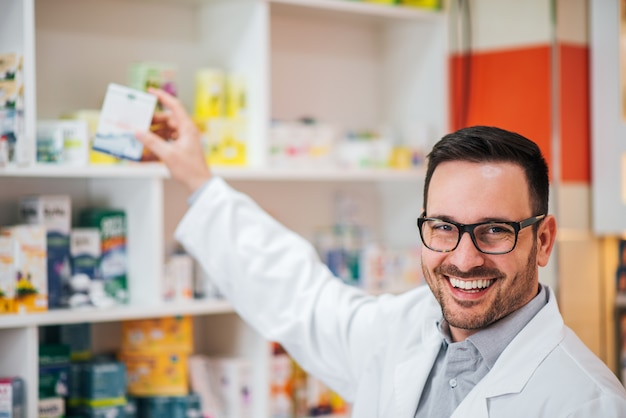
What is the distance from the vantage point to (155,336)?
10.3ft

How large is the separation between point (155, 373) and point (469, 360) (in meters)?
1.47

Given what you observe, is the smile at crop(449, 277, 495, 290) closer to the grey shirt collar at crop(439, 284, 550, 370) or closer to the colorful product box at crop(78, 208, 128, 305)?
the grey shirt collar at crop(439, 284, 550, 370)

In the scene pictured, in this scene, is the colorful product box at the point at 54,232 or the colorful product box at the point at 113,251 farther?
the colorful product box at the point at 113,251

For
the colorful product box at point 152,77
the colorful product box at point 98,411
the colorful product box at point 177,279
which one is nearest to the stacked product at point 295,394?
the colorful product box at point 177,279

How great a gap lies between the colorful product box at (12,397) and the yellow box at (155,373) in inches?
17.4

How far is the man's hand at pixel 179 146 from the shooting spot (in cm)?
251

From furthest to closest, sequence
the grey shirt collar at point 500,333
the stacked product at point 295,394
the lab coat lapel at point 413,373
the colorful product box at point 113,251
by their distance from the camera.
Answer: the stacked product at point 295,394 → the colorful product box at point 113,251 → the lab coat lapel at point 413,373 → the grey shirt collar at point 500,333

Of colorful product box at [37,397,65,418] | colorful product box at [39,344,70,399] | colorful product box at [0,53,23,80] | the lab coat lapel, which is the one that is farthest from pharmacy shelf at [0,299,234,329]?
the lab coat lapel

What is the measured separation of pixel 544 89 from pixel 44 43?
1.90m

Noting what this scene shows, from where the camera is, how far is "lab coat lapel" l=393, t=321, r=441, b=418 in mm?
2072

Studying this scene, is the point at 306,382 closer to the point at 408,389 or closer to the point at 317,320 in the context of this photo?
the point at 317,320

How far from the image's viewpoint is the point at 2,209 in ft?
10.0

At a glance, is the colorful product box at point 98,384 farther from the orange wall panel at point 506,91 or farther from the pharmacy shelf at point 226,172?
the orange wall panel at point 506,91

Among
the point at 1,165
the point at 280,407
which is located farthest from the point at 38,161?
the point at 280,407
